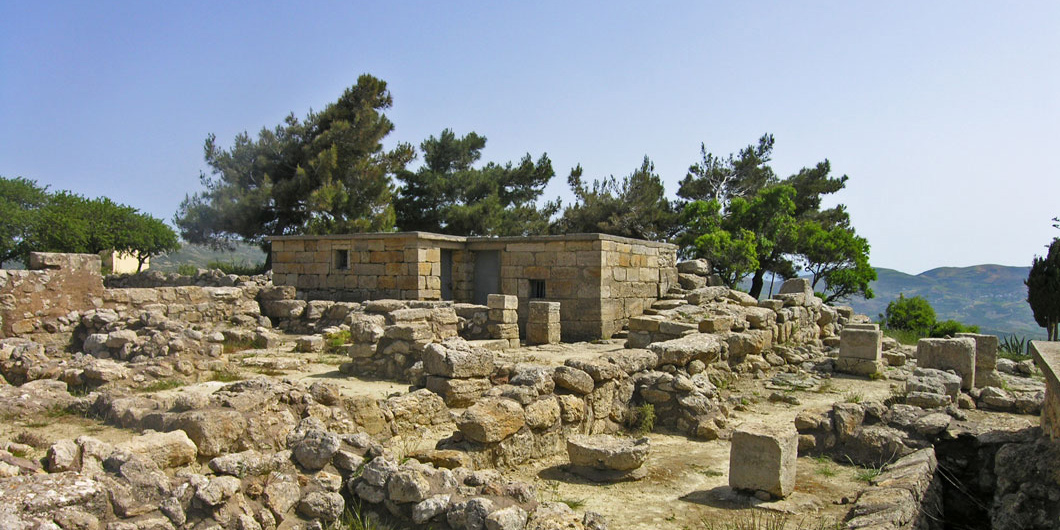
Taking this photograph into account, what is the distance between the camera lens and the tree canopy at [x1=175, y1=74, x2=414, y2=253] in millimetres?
30781

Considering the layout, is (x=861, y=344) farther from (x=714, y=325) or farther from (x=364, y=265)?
(x=364, y=265)

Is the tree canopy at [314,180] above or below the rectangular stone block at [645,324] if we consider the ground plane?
above

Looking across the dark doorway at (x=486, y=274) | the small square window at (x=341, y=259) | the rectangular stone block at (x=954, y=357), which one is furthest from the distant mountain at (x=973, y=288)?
the small square window at (x=341, y=259)

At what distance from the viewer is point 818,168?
34219mm

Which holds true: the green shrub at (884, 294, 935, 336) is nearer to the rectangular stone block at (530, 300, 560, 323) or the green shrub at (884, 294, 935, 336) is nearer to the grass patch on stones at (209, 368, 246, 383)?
the rectangular stone block at (530, 300, 560, 323)

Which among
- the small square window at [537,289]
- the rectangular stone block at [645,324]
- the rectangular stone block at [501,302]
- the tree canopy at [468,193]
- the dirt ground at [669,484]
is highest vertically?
the tree canopy at [468,193]

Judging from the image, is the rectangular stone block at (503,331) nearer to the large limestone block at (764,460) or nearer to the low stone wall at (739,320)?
the low stone wall at (739,320)

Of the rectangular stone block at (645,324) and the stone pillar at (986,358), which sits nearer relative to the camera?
the stone pillar at (986,358)

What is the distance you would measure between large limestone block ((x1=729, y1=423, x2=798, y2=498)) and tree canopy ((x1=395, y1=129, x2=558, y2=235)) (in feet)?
83.9

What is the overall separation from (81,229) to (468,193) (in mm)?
16311

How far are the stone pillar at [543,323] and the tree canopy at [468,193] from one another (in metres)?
17.4

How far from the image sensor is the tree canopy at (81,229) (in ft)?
93.5

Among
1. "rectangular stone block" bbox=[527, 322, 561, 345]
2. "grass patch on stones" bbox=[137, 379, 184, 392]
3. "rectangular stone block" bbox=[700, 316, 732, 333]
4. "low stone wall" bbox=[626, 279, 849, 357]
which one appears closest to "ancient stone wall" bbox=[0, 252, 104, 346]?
"grass patch on stones" bbox=[137, 379, 184, 392]

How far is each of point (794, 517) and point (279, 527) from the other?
4045mm
